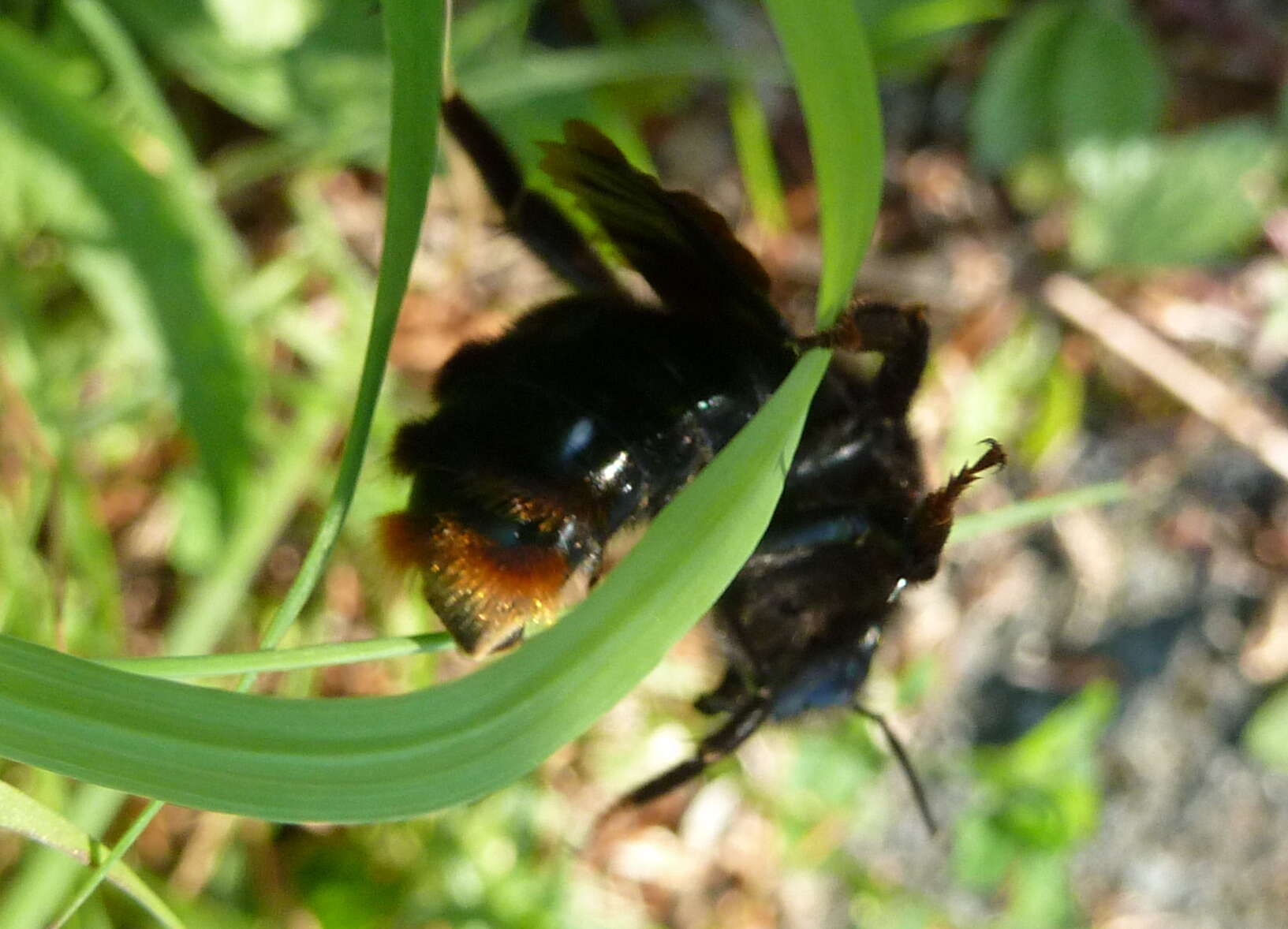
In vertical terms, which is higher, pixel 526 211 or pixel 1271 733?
pixel 526 211

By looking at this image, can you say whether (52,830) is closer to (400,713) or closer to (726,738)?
(400,713)

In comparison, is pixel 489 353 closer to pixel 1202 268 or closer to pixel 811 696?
pixel 811 696

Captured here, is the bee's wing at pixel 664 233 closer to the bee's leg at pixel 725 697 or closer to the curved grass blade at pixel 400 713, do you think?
the curved grass blade at pixel 400 713

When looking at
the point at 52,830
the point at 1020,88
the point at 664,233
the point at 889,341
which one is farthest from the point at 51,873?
the point at 1020,88

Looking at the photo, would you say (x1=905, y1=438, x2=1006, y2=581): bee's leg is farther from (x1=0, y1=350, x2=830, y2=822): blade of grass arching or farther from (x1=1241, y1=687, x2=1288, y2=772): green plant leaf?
(x1=1241, y1=687, x2=1288, y2=772): green plant leaf

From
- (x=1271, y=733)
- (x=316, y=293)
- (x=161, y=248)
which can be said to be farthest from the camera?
(x=1271, y=733)

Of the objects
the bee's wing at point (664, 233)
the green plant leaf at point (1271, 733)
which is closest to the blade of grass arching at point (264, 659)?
the bee's wing at point (664, 233)
